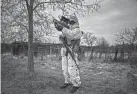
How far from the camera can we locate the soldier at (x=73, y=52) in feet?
13.5

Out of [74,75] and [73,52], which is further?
[73,52]

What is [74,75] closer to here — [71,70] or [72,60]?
[71,70]

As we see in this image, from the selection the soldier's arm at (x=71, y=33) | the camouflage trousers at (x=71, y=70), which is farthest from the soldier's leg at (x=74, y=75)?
the soldier's arm at (x=71, y=33)

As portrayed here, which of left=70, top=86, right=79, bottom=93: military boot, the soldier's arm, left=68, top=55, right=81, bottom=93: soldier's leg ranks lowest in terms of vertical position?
left=70, top=86, right=79, bottom=93: military boot

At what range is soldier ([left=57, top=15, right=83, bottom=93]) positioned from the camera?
4.12 metres

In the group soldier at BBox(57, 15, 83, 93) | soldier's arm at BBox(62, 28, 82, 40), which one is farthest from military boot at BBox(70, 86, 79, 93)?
soldier's arm at BBox(62, 28, 82, 40)

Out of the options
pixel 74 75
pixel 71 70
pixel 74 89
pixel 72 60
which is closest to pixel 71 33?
pixel 72 60

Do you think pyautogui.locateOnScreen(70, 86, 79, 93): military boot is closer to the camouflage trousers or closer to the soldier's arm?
the camouflage trousers

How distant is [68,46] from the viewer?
14.2 ft

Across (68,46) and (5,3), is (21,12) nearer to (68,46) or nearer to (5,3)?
(5,3)

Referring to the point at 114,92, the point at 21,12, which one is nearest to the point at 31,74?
the point at 21,12

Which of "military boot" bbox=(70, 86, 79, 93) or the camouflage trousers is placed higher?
the camouflage trousers

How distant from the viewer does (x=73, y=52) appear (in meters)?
4.25

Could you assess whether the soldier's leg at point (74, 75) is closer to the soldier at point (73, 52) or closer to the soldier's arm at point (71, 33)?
the soldier at point (73, 52)
